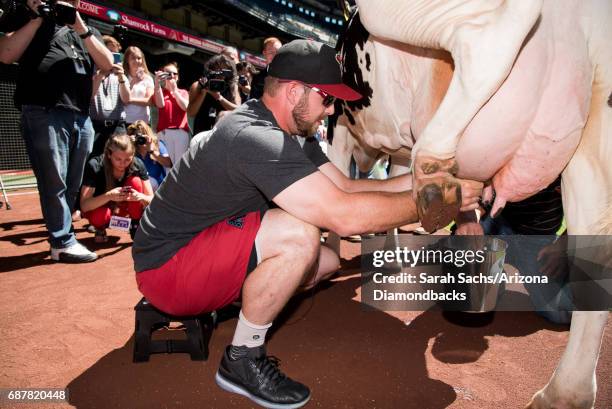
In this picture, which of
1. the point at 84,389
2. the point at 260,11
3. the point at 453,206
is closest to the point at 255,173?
the point at 453,206

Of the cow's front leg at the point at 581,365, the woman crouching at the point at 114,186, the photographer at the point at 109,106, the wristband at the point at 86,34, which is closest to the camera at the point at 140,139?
the photographer at the point at 109,106

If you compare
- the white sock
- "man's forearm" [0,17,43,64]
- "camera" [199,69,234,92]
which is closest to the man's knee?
the white sock

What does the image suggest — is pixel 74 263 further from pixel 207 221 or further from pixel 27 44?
pixel 207 221

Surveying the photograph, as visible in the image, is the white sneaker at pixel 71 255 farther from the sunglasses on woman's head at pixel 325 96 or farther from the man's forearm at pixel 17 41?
the sunglasses on woman's head at pixel 325 96

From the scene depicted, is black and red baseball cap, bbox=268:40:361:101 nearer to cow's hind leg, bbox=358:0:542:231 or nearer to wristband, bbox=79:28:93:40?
cow's hind leg, bbox=358:0:542:231

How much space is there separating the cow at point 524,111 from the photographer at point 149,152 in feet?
11.9

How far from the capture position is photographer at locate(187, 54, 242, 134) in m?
4.16

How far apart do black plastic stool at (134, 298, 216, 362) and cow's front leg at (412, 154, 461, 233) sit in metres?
1.17

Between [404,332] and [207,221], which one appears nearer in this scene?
[207,221]

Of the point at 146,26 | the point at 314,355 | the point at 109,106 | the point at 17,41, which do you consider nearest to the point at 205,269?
the point at 314,355

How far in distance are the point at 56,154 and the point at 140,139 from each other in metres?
1.42

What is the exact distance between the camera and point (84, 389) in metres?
1.71

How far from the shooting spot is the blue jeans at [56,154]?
10.2 feet

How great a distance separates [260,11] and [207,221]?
25511 millimetres
